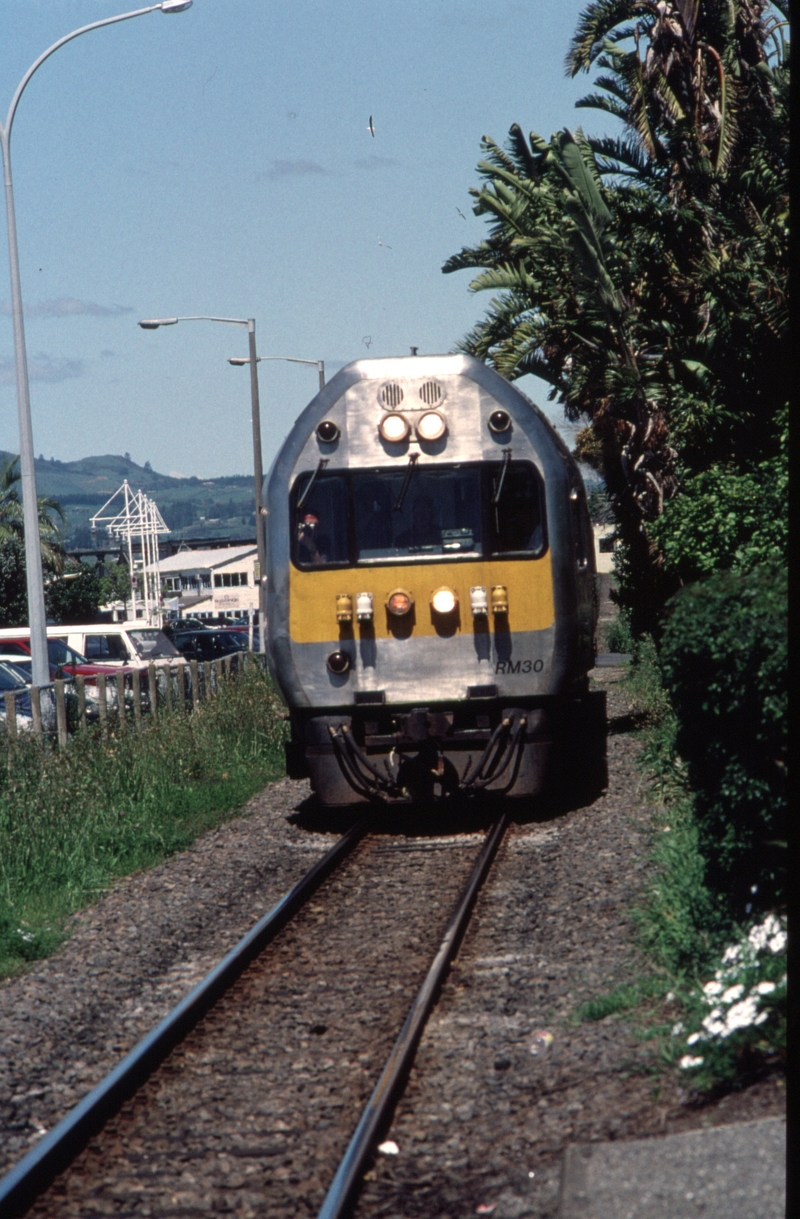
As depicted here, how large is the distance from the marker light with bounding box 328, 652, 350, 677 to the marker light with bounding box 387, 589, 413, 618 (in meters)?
0.50

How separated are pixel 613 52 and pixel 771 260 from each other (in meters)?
6.52

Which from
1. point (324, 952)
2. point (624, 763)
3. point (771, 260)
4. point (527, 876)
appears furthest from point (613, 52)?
point (324, 952)

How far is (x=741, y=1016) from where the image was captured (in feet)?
16.1

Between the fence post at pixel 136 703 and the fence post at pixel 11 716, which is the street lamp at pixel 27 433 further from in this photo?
the fence post at pixel 11 716

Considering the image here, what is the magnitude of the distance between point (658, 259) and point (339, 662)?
8989 mm

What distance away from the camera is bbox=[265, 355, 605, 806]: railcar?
1084 centimetres

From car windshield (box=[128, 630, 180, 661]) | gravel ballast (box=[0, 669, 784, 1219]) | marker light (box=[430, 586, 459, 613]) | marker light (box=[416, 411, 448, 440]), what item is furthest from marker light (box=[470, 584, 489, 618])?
car windshield (box=[128, 630, 180, 661])

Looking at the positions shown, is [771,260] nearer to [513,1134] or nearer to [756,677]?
[756,677]

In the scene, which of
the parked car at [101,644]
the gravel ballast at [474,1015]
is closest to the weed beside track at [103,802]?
the gravel ballast at [474,1015]

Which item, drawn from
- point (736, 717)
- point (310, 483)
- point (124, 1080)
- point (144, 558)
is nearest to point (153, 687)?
point (310, 483)

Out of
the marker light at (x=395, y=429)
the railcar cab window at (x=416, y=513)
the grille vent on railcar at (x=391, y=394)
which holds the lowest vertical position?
the railcar cab window at (x=416, y=513)

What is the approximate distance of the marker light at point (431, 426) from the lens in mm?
10891

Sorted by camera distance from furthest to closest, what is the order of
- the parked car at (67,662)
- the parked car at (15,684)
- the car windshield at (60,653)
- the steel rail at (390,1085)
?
the car windshield at (60,653), the parked car at (67,662), the parked car at (15,684), the steel rail at (390,1085)

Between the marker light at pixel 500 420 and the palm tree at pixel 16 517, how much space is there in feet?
154
